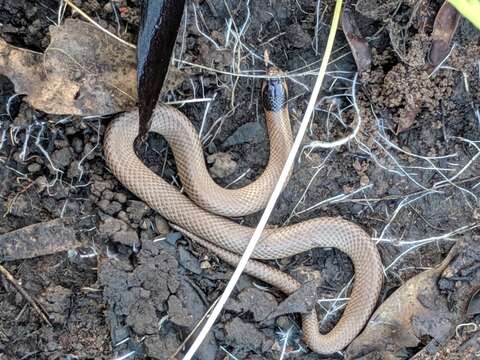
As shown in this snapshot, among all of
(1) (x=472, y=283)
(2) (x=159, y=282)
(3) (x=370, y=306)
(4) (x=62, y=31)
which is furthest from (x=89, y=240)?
(1) (x=472, y=283)

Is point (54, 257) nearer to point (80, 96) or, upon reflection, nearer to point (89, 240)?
point (89, 240)

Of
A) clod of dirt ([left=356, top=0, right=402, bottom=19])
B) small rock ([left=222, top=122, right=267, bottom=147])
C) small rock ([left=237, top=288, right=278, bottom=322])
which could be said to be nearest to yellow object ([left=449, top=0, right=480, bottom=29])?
clod of dirt ([left=356, top=0, right=402, bottom=19])

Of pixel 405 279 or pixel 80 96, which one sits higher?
pixel 80 96

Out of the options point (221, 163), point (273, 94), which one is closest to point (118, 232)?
point (221, 163)

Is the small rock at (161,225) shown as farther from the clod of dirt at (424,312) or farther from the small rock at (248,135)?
the clod of dirt at (424,312)

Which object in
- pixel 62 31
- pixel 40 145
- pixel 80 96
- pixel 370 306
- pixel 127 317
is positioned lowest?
pixel 127 317

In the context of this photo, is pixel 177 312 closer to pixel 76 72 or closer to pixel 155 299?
pixel 155 299
